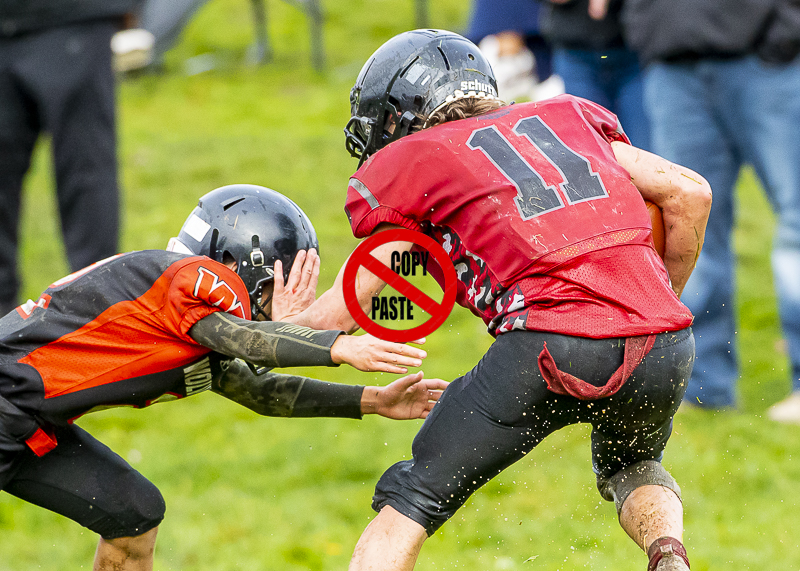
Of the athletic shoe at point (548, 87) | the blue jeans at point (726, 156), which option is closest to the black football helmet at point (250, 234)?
the blue jeans at point (726, 156)

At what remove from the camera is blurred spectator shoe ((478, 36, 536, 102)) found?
870 centimetres

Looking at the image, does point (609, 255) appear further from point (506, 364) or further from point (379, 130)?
point (379, 130)

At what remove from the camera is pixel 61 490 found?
3.72 metres

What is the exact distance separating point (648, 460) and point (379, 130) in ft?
4.86

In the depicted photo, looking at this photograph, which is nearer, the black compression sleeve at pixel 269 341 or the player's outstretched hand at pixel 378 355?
the player's outstretched hand at pixel 378 355

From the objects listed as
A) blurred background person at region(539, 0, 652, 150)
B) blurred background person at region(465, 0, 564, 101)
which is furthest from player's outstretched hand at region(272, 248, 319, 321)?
blurred background person at region(465, 0, 564, 101)

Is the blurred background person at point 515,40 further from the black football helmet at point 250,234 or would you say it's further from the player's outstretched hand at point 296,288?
the player's outstretched hand at point 296,288

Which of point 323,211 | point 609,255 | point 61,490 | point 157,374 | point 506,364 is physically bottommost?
point 323,211

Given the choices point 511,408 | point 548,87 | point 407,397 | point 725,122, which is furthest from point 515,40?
point 511,408

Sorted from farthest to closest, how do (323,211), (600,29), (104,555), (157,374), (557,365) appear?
(323,211)
(600,29)
(104,555)
(157,374)
(557,365)

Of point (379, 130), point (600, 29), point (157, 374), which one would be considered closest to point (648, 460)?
point (379, 130)

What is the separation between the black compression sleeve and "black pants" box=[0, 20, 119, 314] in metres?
3.68

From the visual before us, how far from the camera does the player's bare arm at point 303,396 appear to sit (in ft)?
12.5

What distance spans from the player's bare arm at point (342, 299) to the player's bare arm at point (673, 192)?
0.79 metres
